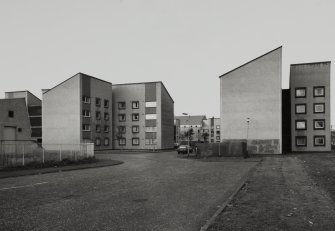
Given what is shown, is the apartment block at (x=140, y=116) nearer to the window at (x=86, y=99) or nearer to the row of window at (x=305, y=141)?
the window at (x=86, y=99)

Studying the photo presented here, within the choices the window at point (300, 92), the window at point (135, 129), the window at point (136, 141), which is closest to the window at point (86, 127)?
the window at point (135, 129)

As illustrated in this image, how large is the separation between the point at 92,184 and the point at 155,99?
175 feet

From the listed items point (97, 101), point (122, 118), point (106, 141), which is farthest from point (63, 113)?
point (122, 118)

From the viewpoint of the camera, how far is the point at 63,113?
193 feet

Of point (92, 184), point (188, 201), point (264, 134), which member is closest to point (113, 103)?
point (264, 134)

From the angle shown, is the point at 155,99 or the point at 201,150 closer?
the point at 201,150

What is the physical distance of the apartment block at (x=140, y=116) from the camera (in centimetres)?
6731

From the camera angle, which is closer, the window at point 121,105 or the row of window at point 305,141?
the row of window at point 305,141

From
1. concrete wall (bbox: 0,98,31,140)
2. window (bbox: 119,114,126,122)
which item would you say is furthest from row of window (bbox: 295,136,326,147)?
concrete wall (bbox: 0,98,31,140)

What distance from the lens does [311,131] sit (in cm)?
5025

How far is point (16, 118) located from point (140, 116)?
3566cm

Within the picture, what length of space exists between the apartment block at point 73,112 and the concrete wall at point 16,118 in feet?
70.8

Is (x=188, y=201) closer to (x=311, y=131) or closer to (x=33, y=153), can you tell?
(x=33, y=153)

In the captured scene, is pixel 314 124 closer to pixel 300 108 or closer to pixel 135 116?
pixel 300 108
